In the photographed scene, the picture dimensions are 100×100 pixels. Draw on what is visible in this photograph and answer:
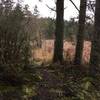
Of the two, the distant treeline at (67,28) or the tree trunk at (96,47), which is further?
the distant treeline at (67,28)

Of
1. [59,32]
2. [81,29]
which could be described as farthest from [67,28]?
[59,32]

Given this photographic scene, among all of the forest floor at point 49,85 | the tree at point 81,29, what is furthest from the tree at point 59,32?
the forest floor at point 49,85

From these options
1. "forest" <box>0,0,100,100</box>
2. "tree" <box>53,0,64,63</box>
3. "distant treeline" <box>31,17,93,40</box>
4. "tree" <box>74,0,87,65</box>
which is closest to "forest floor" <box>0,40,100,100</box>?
"forest" <box>0,0,100,100</box>

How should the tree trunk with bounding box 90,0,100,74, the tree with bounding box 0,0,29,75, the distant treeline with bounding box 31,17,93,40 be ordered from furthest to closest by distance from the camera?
1. the distant treeline with bounding box 31,17,93,40
2. the tree trunk with bounding box 90,0,100,74
3. the tree with bounding box 0,0,29,75

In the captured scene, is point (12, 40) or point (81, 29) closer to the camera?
point (12, 40)

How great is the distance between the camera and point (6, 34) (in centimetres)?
816

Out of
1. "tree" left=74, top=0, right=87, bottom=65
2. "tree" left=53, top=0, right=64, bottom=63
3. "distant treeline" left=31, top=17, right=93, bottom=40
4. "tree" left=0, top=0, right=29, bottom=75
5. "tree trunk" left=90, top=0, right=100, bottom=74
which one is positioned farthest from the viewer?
"distant treeline" left=31, top=17, right=93, bottom=40

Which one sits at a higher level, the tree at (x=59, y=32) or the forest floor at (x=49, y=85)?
the tree at (x=59, y=32)

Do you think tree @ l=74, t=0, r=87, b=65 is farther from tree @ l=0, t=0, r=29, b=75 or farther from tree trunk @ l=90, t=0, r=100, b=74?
tree @ l=0, t=0, r=29, b=75

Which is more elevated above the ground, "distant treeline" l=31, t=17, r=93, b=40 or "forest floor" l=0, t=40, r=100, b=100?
"distant treeline" l=31, t=17, r=93, b=40

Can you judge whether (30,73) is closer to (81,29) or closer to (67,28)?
(81,29)

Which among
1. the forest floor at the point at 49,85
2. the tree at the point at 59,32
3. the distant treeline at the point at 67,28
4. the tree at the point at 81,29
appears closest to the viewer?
the forest floor at the point at 49,85

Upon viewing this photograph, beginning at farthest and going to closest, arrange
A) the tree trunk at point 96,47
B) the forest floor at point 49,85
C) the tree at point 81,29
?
the tree at point 81,29 → the tree trunk at point 96,47 → the forest floor at point 49,85

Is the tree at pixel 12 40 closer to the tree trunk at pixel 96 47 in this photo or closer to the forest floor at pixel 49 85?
the forest floor at pixel 49 85
